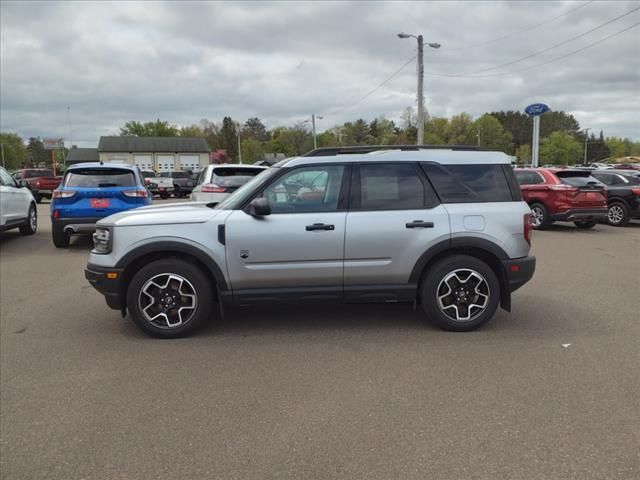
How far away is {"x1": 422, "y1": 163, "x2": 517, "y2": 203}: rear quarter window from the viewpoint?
16.8ft

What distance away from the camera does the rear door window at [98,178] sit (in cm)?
1004

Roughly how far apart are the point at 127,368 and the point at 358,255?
90.9 inches

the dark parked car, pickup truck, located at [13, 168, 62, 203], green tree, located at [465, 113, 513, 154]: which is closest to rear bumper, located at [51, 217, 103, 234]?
the dark parked car

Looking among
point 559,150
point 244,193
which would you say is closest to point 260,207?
point 244,193

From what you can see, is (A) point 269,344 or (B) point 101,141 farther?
(B) point 101,141

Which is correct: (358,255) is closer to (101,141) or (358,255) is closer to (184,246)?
(184,246)

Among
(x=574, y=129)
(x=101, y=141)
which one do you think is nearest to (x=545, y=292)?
(x=101, y=141)

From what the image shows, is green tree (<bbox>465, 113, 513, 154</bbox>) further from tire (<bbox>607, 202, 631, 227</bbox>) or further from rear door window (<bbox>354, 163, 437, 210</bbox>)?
rear door window (<bbox>354, 163, 437, 210</bbox>)

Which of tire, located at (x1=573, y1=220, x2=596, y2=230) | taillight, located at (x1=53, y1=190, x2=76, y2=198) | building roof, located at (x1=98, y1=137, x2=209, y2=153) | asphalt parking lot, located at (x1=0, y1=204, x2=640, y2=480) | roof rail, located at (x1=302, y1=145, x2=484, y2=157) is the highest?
building roof, located at (x1=98, y1=137, x2=209, y2=153)

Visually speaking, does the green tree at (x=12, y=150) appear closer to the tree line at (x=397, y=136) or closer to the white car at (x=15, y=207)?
the tree line at (x=397, y=136)

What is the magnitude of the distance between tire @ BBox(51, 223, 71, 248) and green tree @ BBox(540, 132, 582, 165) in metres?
117

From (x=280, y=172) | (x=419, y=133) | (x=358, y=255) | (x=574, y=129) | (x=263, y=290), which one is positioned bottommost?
(x=263, y=290)

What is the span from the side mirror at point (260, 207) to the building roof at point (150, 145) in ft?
294

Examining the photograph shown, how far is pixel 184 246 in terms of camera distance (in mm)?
4801
